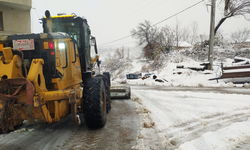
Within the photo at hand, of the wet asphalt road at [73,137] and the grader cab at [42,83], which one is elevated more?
the grader cab at [42,83]

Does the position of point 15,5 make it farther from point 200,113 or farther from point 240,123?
point 240,123

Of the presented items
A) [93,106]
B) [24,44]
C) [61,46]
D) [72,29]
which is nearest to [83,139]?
[93,106]

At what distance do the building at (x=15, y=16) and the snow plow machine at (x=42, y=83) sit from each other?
11267 millimetres

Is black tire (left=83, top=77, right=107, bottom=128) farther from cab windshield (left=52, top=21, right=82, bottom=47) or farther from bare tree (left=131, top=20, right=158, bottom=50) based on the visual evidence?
bare tree (left=131, top=20, right=158, bottom=50)

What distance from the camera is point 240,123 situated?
3928 millimetres

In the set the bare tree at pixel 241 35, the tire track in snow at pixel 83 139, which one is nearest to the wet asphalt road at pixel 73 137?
the tire track in snow at pixel 83 139

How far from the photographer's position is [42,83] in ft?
10.6

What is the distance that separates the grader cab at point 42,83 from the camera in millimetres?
2959

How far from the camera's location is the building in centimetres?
1258

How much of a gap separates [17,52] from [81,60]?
5.67 feet

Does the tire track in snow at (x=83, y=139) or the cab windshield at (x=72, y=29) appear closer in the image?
the tire track in snow at (x=83, y=139)

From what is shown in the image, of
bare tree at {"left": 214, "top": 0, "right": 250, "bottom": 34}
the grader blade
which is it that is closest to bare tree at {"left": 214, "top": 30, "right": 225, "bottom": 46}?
bare tree at {"left": 214, "top": 0, "right": 250, "bottom": 34}

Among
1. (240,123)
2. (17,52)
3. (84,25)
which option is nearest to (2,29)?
(84,25)

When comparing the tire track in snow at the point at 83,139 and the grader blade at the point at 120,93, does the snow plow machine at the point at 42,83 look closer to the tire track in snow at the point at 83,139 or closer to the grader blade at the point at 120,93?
the tire track in snow at the point at 83,139
